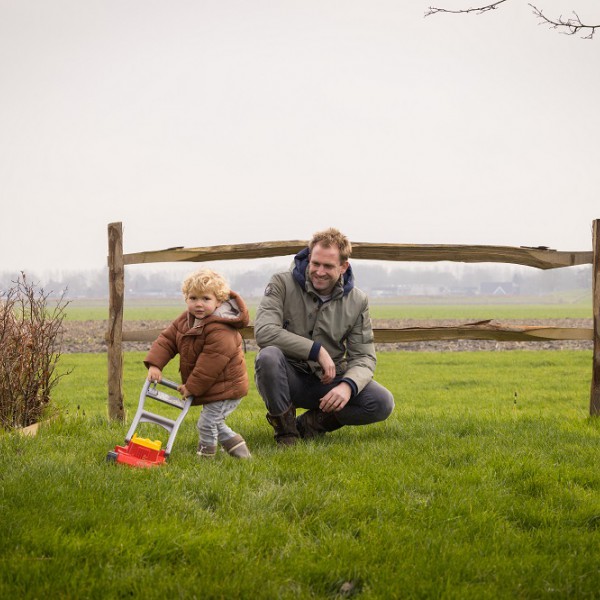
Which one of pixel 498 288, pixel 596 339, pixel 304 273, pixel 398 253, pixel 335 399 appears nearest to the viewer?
pixel 335 399

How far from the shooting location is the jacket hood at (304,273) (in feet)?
18.9

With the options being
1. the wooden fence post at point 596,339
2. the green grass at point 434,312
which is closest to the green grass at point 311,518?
the wooden fence post at point 596,339

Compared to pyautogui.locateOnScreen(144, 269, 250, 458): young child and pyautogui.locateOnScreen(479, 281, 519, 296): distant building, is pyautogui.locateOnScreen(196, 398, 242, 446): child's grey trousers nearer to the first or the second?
pyautogui.locateOnScreen(144, 269, 250, 458): young child

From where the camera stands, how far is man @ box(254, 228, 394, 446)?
559 centimetres

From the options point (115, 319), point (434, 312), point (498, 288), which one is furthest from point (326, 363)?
point (498, 288)

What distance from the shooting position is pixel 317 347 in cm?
558

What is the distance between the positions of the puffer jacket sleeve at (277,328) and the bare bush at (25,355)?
6.72ft

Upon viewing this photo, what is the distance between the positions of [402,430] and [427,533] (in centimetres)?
284

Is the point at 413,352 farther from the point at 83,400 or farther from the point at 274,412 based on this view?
the point at 274,412

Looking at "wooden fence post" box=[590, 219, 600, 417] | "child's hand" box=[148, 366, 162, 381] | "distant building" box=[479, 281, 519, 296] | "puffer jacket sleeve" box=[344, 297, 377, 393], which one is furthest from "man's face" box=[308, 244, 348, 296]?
"distant building" box=[479, 281, 519, 296]

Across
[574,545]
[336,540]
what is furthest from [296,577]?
[574,545]

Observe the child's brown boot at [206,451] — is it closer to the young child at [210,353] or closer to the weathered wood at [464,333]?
the young child at [210,353]

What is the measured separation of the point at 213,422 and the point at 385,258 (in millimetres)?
2775

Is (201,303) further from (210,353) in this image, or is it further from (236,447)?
(236,447)
